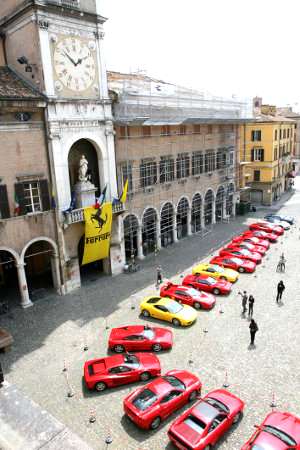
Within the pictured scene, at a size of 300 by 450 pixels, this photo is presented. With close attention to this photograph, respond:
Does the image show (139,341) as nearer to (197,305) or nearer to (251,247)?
(197,305)

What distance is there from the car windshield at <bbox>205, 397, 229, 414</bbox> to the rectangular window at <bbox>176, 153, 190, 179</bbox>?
79.9 feet

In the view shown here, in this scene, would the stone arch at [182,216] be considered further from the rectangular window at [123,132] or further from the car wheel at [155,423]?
the car wheel at [155,423]

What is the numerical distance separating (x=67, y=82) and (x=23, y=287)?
→ 542 inches

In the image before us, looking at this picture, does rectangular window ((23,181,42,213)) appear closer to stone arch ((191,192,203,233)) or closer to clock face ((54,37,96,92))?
clock face ((54,37,96,92))

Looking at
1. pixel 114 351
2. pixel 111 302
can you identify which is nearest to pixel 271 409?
pixel 114 351

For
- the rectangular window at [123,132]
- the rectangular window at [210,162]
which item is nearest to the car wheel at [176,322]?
the rectangular window at [123,132]

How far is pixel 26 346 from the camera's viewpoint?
19.3 metres

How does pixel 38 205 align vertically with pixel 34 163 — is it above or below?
below

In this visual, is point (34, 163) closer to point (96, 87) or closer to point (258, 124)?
point (96, 87)

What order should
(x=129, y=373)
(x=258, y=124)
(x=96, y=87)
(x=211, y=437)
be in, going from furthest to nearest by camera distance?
(x=258, y=124), (x=96, y=87), (x=129, y=373), (x=211, y=437)

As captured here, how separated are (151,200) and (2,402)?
2184cm

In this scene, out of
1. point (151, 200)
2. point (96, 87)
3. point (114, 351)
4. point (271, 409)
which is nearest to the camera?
point (271, 409)

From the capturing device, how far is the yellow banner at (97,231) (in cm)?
2503

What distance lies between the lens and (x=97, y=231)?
2566 cm
